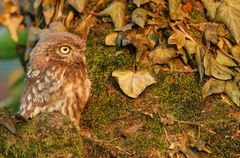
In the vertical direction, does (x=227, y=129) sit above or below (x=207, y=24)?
below

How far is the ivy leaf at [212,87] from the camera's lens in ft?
14.9

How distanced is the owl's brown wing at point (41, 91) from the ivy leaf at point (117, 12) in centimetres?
48

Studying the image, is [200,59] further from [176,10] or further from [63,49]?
[63,49]

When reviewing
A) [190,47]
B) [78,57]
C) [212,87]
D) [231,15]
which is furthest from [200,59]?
[78,57]

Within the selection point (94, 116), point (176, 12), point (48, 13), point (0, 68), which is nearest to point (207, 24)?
point (176, 12)

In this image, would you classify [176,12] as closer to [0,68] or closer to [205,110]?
[205,110]

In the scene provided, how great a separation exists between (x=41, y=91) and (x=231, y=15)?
1.30 meters

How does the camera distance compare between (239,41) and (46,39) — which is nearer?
(239,41)

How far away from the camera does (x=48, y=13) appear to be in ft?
17.9

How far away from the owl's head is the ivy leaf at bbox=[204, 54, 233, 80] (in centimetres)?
84

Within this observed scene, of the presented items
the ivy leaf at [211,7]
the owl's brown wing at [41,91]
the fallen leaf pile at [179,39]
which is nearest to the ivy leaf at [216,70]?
the fallen leaf pile at [179,39]

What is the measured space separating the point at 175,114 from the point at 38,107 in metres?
0.92

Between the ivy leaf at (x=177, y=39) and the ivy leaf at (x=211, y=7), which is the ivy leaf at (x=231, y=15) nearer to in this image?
the ivy leaf at (x=211, y=7)

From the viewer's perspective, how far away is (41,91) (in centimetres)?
491
